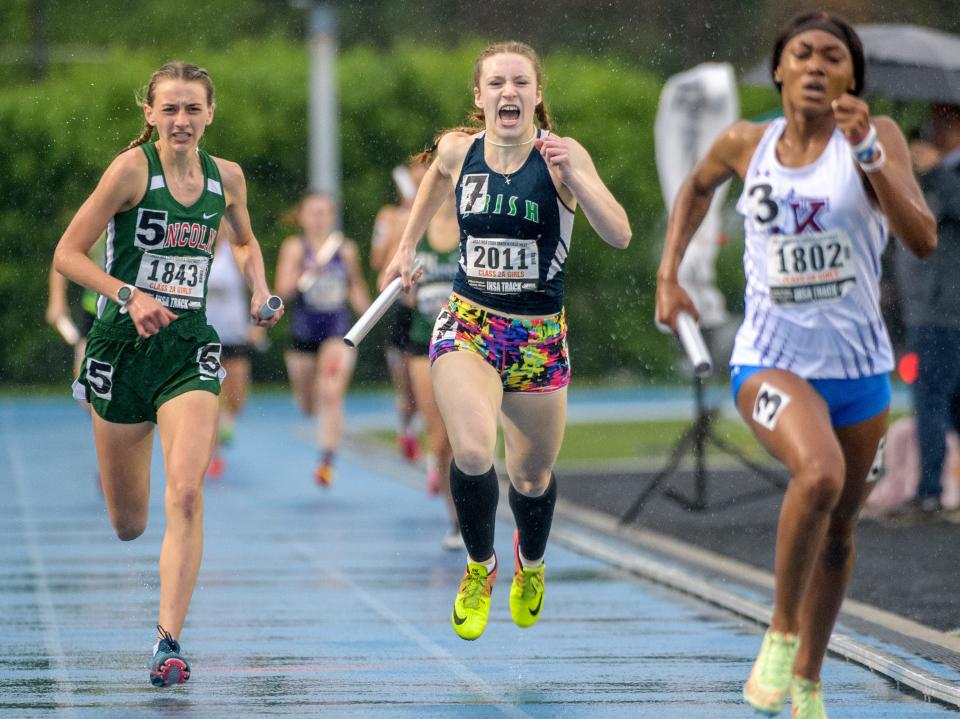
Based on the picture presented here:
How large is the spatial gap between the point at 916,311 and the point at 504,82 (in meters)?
4.90

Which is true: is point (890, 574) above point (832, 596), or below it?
below

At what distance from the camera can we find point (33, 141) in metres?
22.7

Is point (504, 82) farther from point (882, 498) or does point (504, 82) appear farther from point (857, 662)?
point (882, 498)

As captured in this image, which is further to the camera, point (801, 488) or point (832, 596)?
point (832, 596)

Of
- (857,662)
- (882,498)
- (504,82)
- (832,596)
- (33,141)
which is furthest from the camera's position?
(33,141)

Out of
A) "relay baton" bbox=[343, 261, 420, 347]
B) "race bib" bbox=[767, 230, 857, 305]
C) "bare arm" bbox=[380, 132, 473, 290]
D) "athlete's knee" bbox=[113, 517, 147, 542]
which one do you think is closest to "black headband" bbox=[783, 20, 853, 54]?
"race bib" bbox=[767, 230, 857, 305]

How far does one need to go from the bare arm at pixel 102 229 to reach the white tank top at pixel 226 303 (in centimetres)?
743

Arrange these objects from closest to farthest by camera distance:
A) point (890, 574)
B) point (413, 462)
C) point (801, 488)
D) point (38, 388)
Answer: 1. point (801, 488)
2. point (890, 574)
3. point (413, 462)
4. point (38, 388)

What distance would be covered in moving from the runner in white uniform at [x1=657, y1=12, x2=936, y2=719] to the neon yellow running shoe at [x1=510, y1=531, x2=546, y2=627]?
5.64 feet

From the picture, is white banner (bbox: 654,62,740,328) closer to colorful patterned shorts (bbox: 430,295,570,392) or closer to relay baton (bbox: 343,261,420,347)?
colorful patterned shorts (bbox: 430,295,570,392)

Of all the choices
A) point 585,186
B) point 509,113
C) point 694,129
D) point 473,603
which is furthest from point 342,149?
point 585,186

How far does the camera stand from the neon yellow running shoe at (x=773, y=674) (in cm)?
510

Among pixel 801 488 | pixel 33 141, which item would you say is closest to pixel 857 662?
pixel 801 488

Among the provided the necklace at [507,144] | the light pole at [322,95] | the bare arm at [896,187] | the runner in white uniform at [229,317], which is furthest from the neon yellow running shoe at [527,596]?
the light pole at [322,95]
